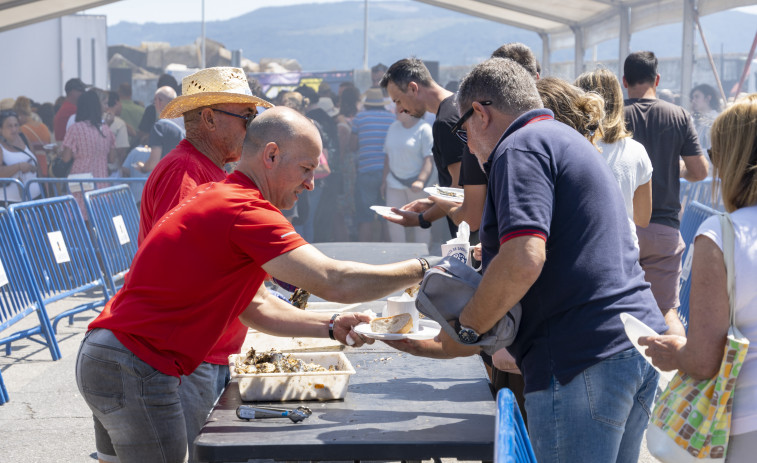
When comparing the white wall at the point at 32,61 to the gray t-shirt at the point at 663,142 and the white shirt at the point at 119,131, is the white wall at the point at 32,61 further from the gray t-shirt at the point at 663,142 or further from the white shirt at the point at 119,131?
the gray t-shirt at the point at 663,142

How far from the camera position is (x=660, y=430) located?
2.24 m

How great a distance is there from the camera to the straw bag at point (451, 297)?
2.32 meters

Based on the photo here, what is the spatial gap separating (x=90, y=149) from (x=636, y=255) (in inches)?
381

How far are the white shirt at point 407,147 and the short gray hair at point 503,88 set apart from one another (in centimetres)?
741

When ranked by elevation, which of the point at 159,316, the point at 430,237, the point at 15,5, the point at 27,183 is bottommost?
the point at 430,237

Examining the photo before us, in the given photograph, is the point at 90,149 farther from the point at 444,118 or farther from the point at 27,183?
the point at 444,118

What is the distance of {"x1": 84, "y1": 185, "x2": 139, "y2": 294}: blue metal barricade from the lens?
8.24m

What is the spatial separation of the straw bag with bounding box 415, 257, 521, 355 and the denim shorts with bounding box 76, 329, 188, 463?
90 cm

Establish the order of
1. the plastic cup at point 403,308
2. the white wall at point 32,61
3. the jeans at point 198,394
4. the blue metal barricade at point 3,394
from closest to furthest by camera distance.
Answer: the plastic cup at point 403,308 → the jeans at point 198,394 → the blue metal barricade at point 3,394 → the white wall at point 32,61

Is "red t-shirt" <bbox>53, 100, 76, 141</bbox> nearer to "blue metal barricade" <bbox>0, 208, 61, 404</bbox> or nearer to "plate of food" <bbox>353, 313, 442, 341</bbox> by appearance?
"blue metal barricade" <bbox>0, 208, 61, 404</bbox>

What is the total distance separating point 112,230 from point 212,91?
5339mm

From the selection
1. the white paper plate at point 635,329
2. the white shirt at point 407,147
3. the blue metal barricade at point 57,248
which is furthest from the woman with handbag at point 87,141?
the white paper plate at point 635,329

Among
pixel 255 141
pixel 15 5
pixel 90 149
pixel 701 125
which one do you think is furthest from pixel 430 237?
pixel 255 141

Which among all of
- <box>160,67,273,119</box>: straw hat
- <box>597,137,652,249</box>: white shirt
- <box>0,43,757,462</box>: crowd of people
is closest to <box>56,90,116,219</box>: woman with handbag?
<box>160,67,273,119</box>: straw hat
